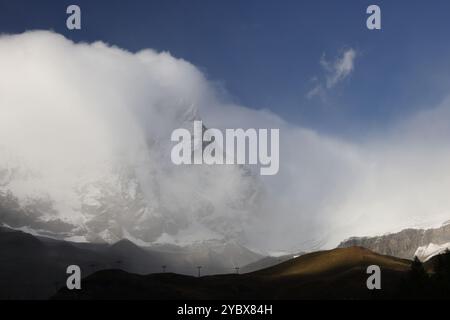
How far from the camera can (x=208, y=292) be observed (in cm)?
17750

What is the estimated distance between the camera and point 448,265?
129 m
